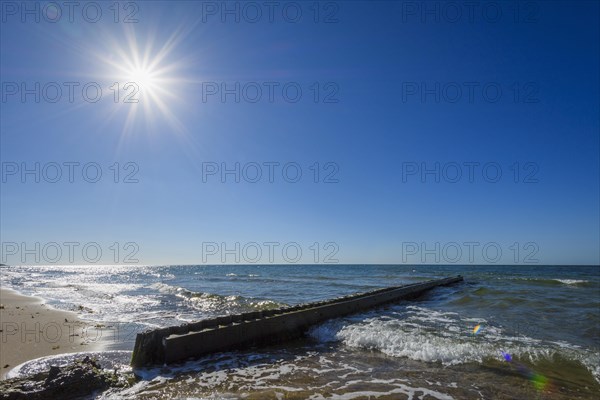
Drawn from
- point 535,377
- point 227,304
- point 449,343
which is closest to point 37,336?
point 227,304

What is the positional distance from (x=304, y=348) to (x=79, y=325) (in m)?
8.15

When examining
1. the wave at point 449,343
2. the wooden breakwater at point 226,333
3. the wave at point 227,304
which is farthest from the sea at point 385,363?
the wave at point 227,304

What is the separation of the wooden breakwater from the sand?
258cm

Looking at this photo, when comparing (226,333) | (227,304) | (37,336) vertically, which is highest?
(226,333)

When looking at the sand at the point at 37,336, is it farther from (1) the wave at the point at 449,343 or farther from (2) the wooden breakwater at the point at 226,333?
(1) the wave at the point at 449,343

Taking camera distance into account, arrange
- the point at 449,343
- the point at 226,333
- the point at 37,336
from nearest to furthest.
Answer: the point at 226,333 < the point at 449,343 < the point at 37,336

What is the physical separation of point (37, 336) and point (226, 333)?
19.4 feet

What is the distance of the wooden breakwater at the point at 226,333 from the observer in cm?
714

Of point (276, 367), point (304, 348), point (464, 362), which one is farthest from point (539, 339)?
point (276, 367)

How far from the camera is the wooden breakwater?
23.4 feet

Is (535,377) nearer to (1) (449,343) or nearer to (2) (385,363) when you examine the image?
(1) (449,343)

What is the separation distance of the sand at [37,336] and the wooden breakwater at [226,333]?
2.58 metres

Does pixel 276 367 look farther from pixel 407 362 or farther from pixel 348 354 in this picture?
pixel 407 362

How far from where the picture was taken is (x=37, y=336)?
9.88 m
